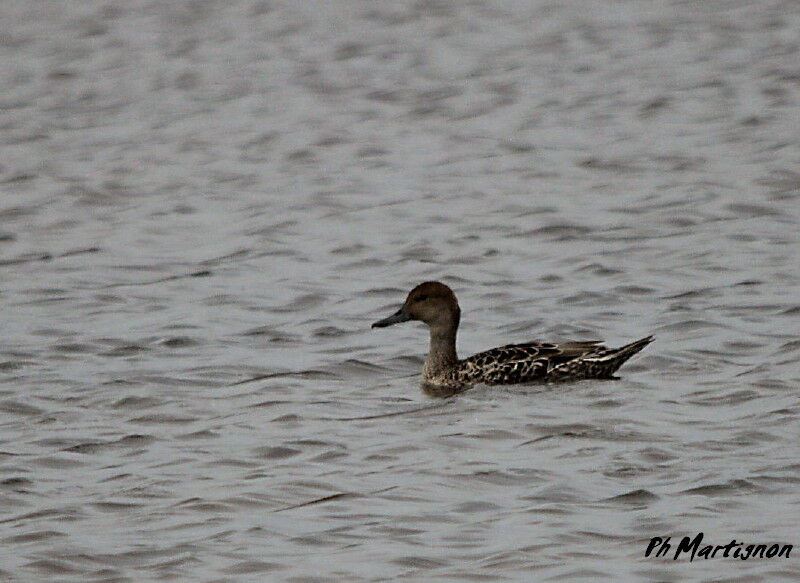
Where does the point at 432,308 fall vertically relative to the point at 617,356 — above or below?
above

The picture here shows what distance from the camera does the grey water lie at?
26.9 feet

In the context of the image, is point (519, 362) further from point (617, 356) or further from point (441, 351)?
point (441, 351)

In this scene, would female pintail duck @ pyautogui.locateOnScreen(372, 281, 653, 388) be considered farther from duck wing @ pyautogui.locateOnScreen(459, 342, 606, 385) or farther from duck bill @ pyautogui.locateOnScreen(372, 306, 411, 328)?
duck bill @ pyautogui.locateOnScreen(372, 306, 411, 328)

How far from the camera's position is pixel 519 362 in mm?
10867

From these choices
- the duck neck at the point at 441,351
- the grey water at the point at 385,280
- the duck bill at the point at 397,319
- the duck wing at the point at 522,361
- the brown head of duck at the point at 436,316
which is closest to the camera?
the grey water at the point at 385,280

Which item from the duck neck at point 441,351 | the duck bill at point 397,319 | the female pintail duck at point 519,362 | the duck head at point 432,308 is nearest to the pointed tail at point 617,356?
the female pintail duck at point 519,362

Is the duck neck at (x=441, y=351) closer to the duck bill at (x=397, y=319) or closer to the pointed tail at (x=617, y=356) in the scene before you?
the duck bill at (x=397, y=319)

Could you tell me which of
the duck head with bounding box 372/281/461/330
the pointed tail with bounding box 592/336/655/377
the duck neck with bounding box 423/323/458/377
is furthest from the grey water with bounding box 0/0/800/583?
the duck head with bounding box 372/281/461/330

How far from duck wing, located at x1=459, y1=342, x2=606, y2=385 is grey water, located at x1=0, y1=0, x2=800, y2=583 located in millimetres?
129

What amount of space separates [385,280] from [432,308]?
2.23 meters

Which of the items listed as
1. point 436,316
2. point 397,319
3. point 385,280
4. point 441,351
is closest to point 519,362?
point 441,351

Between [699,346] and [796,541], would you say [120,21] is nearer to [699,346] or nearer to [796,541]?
[699,346]

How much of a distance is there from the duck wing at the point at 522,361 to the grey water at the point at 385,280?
13 cm

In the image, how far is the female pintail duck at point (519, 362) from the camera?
10812mm
